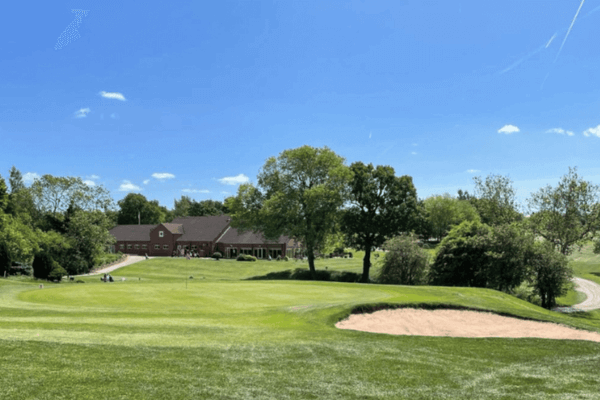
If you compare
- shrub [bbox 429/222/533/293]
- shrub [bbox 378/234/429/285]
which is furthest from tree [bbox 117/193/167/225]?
shrub [bbox 429/222/533/293]

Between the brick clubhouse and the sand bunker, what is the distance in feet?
220

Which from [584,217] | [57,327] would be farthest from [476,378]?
[584,217]

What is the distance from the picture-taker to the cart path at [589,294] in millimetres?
43388

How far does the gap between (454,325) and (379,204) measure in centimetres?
3535

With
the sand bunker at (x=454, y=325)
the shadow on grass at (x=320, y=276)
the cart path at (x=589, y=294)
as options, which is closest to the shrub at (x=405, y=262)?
the shadow on grass at (x=320, y=276)

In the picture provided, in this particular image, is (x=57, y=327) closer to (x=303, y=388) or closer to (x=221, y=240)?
(x=303, y=388)

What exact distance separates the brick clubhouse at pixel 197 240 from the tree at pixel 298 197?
32468 millimetres

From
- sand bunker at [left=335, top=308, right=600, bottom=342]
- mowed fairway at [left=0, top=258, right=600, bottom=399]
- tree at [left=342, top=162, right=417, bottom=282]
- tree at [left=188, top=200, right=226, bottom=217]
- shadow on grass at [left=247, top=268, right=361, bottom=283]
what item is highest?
A: tree at [left=188, top=200, right=226, bottom=217]

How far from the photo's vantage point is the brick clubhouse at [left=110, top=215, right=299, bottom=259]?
90188 mm

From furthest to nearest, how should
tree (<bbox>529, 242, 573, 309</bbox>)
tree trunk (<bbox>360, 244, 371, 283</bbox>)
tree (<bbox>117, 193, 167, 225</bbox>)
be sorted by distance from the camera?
tree (<bbox>117, 193, 167, 225</bbox>)
tree trunk (<bbox>360, 244, 371, 283</bbox>)
tree (<bbox>529, 242, 573, 309</bbox>)

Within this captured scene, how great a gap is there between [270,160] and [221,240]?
1749 inches

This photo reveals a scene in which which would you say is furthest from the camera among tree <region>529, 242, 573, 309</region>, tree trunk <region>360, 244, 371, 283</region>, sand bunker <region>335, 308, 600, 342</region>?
tree trunk <region>360, 244, 371, 283</region>

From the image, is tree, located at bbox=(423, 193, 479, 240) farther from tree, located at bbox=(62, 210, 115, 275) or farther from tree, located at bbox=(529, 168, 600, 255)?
tree, located at bbox=(62, 210, 115, 275)

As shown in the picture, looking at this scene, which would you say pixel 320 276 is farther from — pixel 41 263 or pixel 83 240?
pixel 41 263
